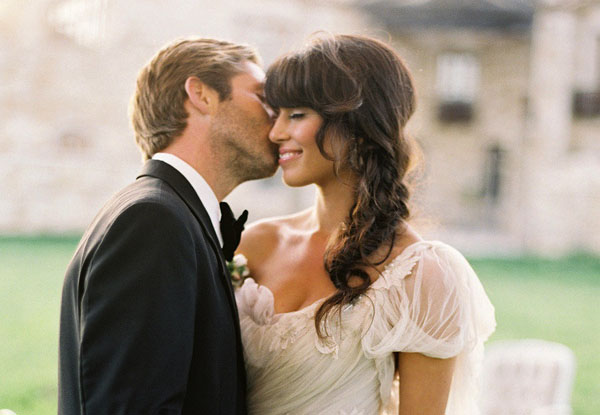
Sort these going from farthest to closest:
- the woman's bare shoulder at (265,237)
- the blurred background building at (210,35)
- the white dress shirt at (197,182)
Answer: the blurred background building at (210,35)
the woman's bare shoulder at (265,237)
the white dress shirt at (197,182)

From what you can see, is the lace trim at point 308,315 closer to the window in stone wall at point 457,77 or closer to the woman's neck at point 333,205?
the woman's neck at point 333,205

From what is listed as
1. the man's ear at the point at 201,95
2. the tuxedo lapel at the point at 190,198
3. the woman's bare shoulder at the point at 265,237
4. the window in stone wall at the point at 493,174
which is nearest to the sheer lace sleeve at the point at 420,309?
the tuxedo lapel at the point at 190,198

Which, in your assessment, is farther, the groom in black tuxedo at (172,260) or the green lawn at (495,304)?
the green lawn at (495,304)

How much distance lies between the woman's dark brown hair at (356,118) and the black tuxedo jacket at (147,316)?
21.8 inches

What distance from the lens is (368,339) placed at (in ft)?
8.32

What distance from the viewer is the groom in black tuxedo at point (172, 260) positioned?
188cm

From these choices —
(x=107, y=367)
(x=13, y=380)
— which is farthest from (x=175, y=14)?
(x=107, y=367)

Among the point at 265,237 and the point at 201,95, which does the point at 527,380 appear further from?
the point at 201,95

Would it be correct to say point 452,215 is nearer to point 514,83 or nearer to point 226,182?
point 514,83

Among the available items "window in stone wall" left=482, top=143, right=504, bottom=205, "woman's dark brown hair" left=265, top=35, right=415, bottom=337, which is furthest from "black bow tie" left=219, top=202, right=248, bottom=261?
"window in stone wall" left=482, top=143, right=504, bottom=205

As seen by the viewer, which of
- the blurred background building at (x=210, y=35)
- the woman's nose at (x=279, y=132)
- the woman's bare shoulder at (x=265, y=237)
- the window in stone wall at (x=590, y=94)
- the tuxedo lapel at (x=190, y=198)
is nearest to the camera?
the tuxedo lapel at (x=190, y=198)

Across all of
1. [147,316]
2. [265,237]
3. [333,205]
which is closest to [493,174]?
[265,237]

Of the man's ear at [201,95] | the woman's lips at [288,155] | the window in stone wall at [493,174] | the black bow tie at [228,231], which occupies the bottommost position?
the window in stone wall at [493,174]

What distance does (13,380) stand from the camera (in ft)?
23.4
